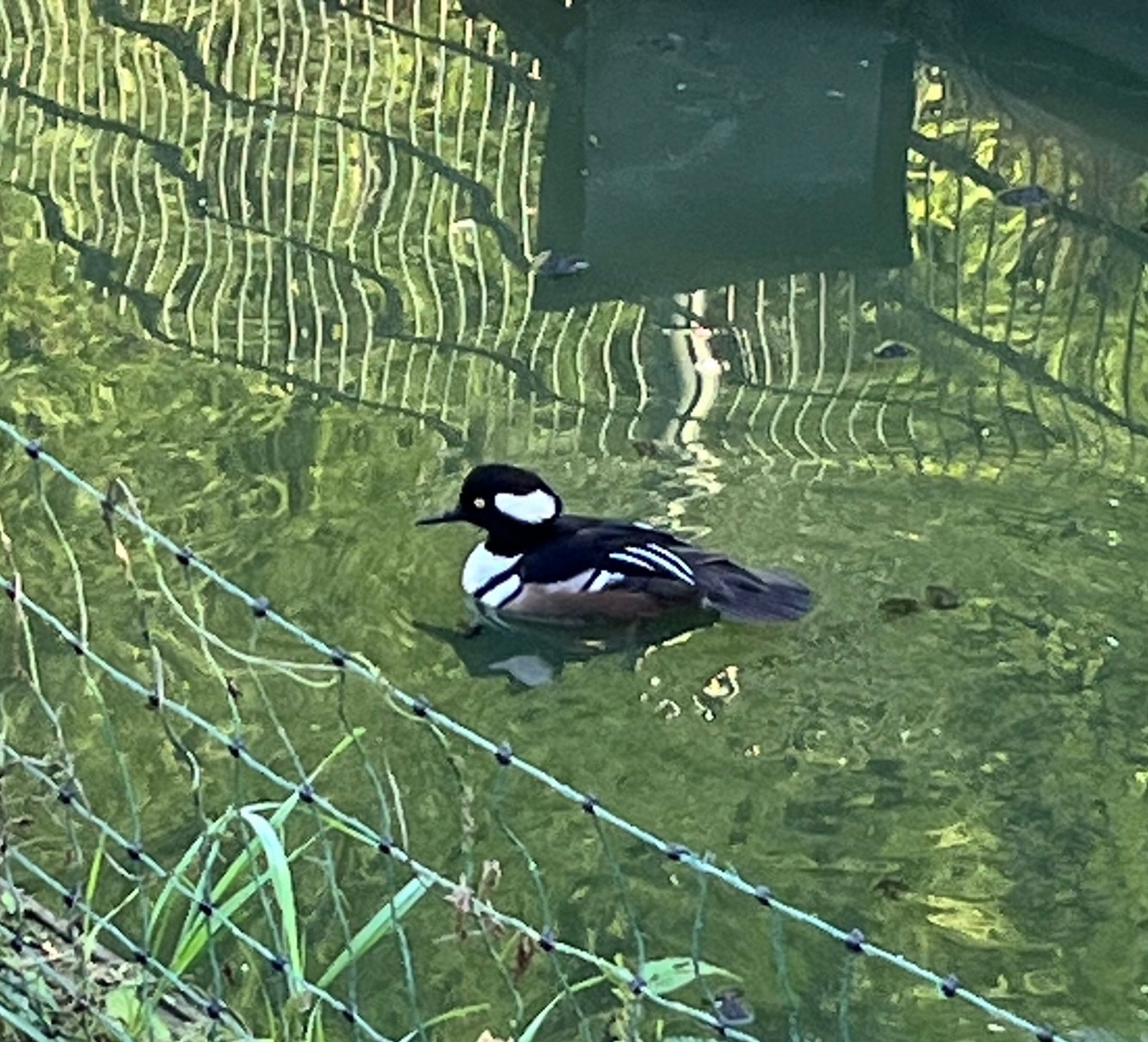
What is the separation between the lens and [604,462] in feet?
21.6

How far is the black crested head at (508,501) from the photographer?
582cm

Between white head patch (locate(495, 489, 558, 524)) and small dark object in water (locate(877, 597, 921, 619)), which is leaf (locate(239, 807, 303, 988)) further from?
small dark object in water (locate(877, 597, 921, 619))

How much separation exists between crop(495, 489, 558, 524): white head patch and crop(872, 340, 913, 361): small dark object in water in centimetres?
182

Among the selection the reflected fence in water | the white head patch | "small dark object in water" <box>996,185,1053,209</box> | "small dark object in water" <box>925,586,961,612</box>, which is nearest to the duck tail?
"small dark object in water" <box>925,586,961,612</box>

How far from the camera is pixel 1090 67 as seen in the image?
31.2ft

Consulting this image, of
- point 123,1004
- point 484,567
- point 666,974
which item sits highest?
point 666,974

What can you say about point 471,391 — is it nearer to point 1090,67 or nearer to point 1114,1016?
point 1114,1016

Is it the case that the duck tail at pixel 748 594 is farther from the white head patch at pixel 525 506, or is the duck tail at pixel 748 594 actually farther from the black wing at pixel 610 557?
the white head patch at pixel 525 506

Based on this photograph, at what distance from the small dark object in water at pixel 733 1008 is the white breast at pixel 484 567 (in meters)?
1.74

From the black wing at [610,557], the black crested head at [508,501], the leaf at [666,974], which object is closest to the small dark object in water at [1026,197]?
the black wing at [610,557]

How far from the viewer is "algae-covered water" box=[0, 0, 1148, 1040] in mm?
4621

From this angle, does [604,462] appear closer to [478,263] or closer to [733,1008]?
[478,263]

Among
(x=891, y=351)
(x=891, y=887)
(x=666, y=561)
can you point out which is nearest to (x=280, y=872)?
(x=891, y=887)

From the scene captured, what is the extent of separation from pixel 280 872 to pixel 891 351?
14.9ft
